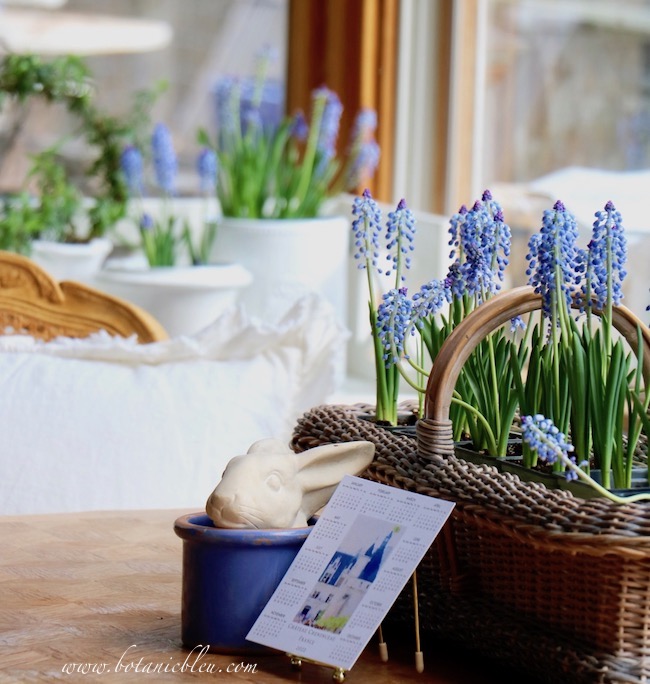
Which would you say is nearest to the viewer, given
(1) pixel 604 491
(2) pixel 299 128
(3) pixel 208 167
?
(1) pixel 604 491

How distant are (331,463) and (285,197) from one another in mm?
1934

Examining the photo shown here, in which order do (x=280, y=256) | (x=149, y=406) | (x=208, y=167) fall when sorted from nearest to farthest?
(x=149, y=406) → (x=280, y=256) → (x=208, y=167)

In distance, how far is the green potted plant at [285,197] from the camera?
2574 millimetres

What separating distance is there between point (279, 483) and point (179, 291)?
163 cm

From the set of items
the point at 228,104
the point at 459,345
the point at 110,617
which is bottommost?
the point at 110,617

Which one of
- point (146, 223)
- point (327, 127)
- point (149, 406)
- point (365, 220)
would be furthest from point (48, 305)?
point (327, 127)

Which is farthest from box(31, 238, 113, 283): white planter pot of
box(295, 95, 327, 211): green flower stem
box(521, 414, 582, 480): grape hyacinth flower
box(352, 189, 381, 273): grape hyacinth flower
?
box(521, 414, 582, 480): grape hyacinth flower

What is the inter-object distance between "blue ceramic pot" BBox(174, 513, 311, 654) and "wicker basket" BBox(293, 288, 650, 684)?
10cm

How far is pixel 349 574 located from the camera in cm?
78

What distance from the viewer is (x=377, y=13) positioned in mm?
2879

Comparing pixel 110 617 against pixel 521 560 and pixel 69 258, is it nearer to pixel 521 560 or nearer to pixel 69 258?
pixel 521 560

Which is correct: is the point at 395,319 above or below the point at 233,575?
above

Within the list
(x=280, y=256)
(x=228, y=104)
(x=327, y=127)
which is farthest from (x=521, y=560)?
(x=228, y=104)

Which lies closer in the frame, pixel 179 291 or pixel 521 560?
pixel 521 560
